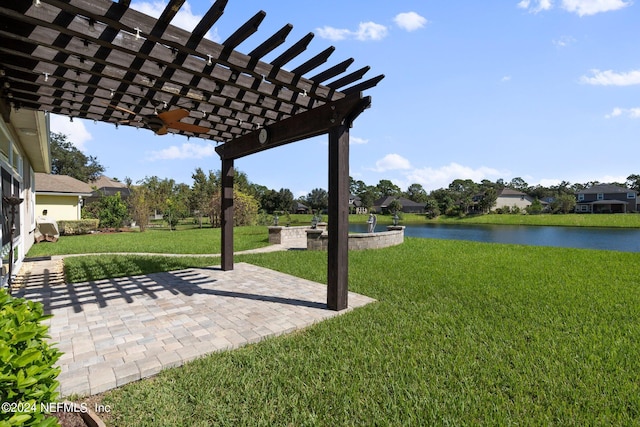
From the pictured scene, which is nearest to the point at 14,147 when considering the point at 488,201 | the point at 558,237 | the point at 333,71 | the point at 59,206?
the point at 333,71

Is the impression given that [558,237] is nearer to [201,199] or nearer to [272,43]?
[272,43]

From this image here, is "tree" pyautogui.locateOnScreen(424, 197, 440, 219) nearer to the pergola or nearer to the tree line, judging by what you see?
the tree line

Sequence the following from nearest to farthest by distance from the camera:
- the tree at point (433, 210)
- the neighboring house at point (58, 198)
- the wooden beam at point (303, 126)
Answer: the wooden beam at point (303, 126), the neighboring house at point (58, 198), the tree at point (433, 210)

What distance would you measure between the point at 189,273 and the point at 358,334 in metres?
4.84

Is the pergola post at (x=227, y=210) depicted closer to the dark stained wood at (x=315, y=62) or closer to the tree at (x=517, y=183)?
the dark stained wood at (x=315, y=62)

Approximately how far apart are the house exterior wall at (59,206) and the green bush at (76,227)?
138 centimetres

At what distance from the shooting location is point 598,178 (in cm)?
7888

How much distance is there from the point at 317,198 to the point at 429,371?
59.0 metres

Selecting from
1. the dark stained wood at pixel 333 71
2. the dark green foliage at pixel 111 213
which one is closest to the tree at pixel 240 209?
the dark green foliage at pixel 111 213

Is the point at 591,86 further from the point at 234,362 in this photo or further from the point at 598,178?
the point at 598,178

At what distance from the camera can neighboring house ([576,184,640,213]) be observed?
1955 inches

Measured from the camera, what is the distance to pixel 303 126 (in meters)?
4.93

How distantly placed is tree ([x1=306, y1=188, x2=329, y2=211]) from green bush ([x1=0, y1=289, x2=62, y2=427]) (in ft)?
185

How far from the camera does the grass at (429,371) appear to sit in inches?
86.7
